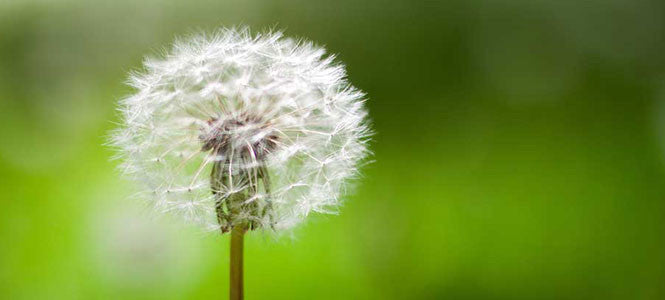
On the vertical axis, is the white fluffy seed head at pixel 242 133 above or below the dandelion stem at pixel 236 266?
above

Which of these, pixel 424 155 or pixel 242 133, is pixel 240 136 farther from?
pixel 424 155

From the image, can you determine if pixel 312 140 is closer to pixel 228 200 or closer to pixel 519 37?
pixel 228 200

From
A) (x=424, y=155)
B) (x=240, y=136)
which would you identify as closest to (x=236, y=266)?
(x=240, y=136)

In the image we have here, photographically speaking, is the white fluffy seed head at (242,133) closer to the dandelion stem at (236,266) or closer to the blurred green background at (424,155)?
the dandelion stem at (236,266)

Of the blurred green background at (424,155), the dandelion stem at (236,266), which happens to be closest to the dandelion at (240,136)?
the dandelion stem at (236,266)

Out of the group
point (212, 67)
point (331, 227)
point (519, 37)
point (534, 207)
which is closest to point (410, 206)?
point (331, 227)

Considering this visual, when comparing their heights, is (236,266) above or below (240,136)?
below

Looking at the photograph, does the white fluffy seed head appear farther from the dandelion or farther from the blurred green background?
the blurred green background

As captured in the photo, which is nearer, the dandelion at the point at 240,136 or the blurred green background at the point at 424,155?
the dandelion at the point at 240,136
